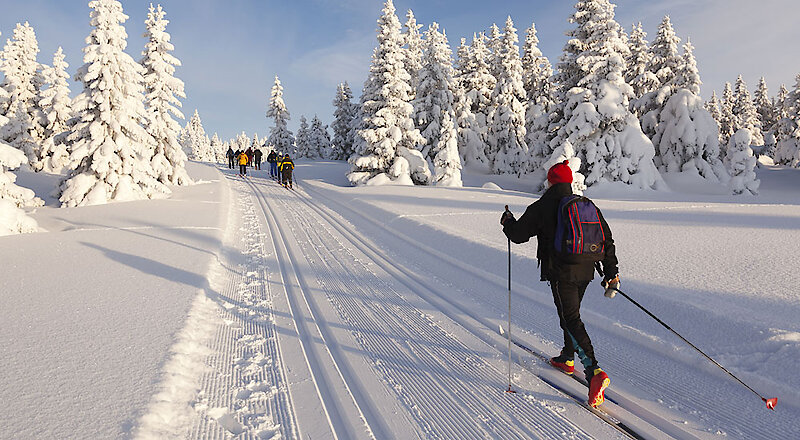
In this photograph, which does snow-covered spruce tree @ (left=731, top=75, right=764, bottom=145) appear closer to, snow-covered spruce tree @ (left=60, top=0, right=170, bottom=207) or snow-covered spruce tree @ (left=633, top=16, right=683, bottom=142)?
snow-covered spruce tree @ (left=633, top=16, right=683, bottom=142)

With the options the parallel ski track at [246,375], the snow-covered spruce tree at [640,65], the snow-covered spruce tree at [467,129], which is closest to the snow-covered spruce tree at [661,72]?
the snow-covered spruce tree at [640,65]

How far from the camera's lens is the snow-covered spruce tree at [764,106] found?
202 feet

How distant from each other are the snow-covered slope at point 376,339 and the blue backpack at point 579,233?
1265mm

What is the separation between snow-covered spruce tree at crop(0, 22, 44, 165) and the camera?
28594mm

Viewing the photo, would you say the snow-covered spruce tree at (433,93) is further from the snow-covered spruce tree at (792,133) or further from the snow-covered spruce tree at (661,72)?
the snow-covered spruce tree at (792,133)

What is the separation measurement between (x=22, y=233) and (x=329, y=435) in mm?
12975

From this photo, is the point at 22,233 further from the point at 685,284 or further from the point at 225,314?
the point at 685,284

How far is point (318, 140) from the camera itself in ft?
191

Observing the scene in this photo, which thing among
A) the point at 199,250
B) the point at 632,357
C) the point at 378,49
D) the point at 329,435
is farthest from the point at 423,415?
the point at 378,49

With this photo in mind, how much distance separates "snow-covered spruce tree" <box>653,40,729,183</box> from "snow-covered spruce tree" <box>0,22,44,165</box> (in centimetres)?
4853

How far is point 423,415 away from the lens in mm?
3119

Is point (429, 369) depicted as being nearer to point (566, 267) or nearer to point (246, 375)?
point (566, 267)

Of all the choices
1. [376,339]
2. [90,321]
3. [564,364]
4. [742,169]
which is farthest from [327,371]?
[742,169]

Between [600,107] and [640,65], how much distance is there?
13.6 meters
